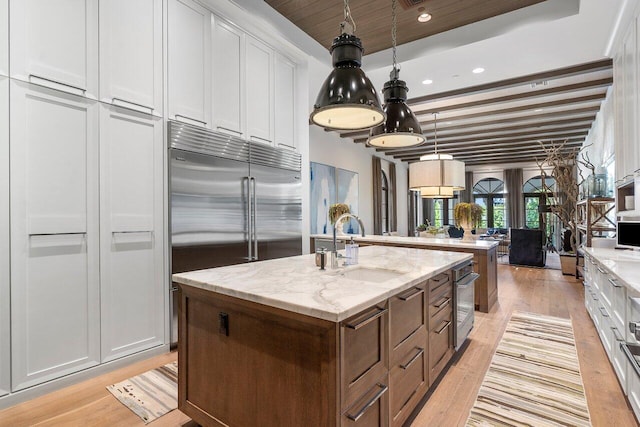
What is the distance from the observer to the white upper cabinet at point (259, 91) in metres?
3.63

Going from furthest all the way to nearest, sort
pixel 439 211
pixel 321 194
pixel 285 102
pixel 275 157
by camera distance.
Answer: pixel 439 211 < pixel 321 194 < pixel 285 102 < pixel 275 157

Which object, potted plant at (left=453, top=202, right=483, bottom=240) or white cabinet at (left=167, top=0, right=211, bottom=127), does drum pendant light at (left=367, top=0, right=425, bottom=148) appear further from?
potted plant at (left=453, top=202, right=483, bottom=240)

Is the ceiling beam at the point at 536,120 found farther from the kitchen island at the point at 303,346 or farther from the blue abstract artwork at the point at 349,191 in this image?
the kitchen island at the point at 303,346

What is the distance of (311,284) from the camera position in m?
1.79

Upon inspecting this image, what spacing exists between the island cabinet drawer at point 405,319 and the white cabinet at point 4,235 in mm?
2351

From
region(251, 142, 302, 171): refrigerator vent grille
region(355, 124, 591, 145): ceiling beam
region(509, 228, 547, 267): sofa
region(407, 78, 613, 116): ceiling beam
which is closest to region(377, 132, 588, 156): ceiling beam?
region(355, 124, 591, 145): ceiling beam

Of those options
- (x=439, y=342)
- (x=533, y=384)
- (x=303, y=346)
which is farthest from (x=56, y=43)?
(x=533, y=384)

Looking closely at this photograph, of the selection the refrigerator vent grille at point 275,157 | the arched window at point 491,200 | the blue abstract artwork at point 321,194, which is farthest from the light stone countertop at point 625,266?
the arched window at point 491,200

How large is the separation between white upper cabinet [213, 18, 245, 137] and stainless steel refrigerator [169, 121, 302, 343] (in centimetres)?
19

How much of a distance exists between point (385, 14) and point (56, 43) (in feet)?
9.52

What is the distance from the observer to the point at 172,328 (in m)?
3.04

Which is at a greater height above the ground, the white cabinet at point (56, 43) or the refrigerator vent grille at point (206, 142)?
the white cabinet at point (56, 43)

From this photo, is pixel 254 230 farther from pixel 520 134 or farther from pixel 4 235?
pixel 520 134

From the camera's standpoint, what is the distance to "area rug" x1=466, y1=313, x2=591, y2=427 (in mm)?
2055
